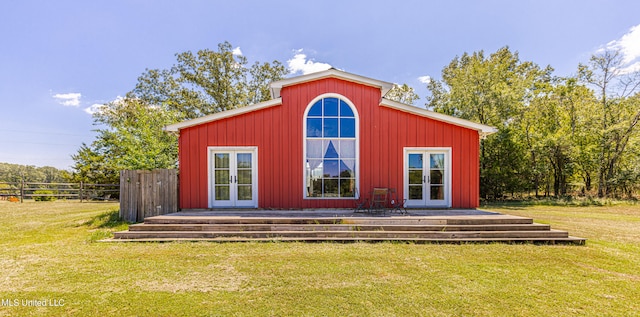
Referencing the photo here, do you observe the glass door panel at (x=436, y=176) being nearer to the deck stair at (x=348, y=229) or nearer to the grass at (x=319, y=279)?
the deck stair at (x=348, y=229)

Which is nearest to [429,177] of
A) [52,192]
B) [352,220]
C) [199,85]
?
[352,220]

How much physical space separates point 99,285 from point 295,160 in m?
5.40

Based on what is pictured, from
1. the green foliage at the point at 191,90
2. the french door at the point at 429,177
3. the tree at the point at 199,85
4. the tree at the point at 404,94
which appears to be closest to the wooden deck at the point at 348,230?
the french door at the point at 429,177

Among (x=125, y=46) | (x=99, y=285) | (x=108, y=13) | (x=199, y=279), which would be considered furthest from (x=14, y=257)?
(x=125, y=46)

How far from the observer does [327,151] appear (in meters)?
8.18

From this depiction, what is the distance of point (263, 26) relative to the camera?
14.6m

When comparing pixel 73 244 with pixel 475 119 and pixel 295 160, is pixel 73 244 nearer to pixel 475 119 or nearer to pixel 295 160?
pixel 295 160

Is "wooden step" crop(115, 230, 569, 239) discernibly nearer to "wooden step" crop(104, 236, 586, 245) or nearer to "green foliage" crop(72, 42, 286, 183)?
"wooden step" crop(104, 236, 586, 245)

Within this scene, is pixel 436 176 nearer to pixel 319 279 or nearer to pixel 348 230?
pixel 348 230

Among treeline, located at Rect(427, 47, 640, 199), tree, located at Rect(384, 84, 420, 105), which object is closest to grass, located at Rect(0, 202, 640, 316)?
treeline, located at Rect(427, 47, 640, 199)

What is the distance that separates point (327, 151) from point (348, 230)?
3.00 metres

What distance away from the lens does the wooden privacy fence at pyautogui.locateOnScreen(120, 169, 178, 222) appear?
7.61 m

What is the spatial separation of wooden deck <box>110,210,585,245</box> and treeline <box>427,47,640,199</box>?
11.6m

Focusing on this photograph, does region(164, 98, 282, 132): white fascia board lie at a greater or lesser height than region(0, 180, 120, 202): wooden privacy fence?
greater
